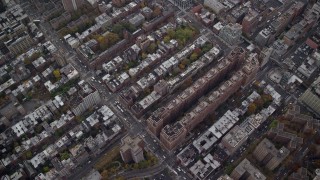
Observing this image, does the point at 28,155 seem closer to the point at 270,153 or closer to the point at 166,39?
the point at 166,39

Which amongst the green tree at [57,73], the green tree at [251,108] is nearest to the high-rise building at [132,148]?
the green tree at [251,108]

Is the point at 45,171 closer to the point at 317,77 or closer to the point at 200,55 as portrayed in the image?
the point at 200,55

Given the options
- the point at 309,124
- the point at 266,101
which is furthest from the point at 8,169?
the point at 309,124

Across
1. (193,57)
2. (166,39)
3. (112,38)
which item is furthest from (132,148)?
(112,38)

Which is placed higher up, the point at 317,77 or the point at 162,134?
the point at 162,134

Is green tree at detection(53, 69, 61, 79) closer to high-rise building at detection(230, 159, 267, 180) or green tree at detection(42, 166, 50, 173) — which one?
green tree at detection(42, 166, 50, 173)
